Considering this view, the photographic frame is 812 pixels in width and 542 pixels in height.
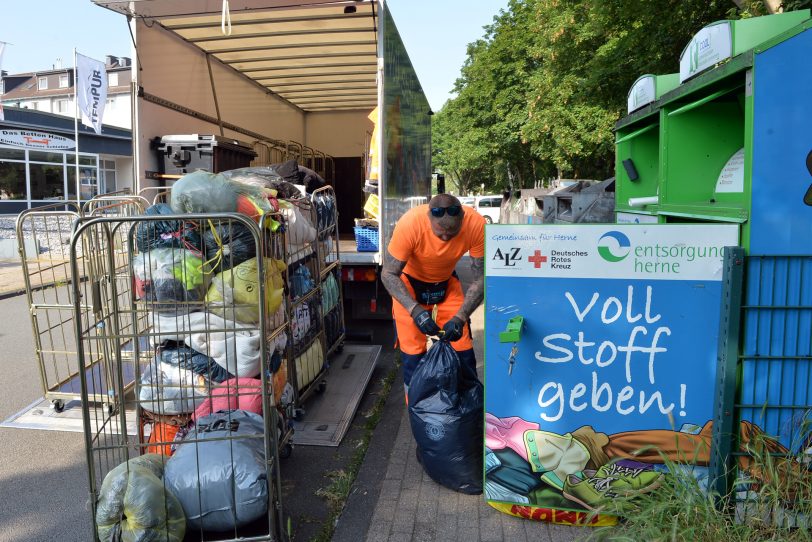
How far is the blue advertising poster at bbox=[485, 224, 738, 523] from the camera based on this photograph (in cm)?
291

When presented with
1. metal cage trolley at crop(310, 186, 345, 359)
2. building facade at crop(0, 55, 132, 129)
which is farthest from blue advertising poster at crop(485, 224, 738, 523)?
building facade at crop(0, 55, 132, 129)

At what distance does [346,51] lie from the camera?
8.70 m

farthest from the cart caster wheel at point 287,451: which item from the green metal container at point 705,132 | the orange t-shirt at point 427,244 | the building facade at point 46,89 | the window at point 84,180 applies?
the building facade at point 46,89

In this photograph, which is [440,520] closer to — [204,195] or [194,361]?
[194,361]

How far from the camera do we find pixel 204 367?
12.1 feet

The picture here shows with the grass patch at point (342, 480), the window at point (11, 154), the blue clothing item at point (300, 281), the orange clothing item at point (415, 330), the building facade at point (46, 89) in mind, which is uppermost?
the building facade at point (46, 89)

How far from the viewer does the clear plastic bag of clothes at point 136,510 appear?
2.71 metres

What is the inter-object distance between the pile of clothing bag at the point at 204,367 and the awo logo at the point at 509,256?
1177mm

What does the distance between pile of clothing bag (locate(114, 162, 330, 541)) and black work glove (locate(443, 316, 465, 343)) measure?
1.03 metres

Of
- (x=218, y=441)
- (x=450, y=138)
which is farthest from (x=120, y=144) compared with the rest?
(x=218, y=441)

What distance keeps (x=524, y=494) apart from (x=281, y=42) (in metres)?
6.87

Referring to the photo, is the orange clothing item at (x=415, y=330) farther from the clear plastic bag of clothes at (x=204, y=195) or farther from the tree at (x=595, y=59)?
the tree at (x=595, y=59)

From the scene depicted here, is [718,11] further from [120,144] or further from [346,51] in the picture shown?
[120,144]

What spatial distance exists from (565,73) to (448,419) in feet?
49.8
